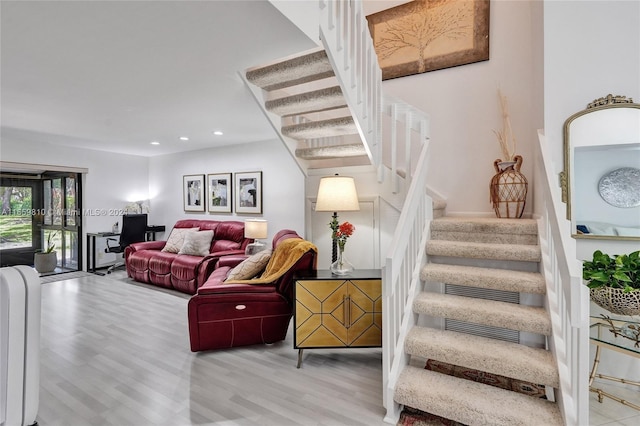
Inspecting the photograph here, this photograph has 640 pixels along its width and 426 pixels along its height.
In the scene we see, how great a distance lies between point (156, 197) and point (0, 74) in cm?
419

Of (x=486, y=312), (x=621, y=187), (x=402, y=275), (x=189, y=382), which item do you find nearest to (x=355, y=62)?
(x=402, y=275)

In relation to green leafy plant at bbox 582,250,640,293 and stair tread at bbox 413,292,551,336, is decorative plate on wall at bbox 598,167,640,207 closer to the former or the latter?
green leafy plant at bbox 582,250,640,293

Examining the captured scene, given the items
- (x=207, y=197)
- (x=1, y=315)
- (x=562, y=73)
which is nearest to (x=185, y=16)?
(x=1, y=315)

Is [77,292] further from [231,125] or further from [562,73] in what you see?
[562,73]

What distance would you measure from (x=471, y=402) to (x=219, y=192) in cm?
487

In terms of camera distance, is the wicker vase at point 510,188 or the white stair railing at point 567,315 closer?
the white stair railing at point 567,315

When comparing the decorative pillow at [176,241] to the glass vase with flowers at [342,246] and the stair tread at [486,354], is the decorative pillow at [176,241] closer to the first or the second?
the glass vase with flowers at [342,246]

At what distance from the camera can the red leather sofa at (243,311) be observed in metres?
2.56

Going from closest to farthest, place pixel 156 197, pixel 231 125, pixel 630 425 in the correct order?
pixel 630 425, pixel 231 125, pixel 156 197

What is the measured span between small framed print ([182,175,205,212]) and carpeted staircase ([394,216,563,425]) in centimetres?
448

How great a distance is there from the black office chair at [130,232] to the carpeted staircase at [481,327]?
5031mm

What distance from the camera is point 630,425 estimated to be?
5.74 feet

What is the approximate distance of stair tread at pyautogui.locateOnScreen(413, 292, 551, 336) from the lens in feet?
5.96

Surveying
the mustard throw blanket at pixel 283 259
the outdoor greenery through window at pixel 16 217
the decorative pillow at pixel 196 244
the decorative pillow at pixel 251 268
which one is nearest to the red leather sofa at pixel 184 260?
the decorative pillow at pixel 196 244
